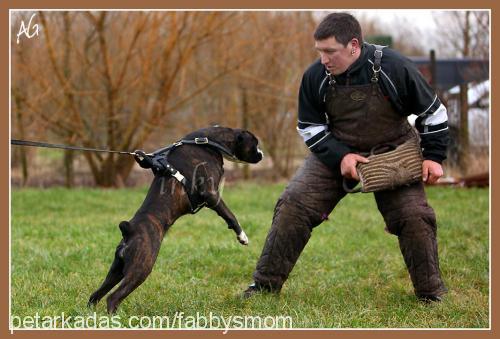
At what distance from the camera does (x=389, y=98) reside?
4.56 m

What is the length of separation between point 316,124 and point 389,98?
19.6 inches

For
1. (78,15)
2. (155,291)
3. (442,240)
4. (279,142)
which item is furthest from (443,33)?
(155,291)

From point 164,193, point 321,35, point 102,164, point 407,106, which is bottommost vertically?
point 102,164

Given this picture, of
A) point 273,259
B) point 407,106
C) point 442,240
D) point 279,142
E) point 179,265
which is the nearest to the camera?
point 407,106

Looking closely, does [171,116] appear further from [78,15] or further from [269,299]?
[269,299]

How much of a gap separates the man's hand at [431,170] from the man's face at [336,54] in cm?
81

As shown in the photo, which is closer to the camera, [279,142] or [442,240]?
[442,240]

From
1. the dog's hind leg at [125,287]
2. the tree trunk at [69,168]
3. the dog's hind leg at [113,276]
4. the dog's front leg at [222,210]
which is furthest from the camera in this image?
the tree trunk at [69,168]

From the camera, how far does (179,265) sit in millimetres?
6059

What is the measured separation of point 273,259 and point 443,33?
419 inches

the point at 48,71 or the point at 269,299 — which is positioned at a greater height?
the point at 48,71

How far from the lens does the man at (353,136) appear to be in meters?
4.50

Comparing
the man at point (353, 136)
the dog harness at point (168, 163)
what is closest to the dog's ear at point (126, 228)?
the dog harness at point (168, 163)

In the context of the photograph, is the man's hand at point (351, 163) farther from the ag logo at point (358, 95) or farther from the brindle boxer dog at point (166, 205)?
the brindle boxer dog at point (166, 205)
